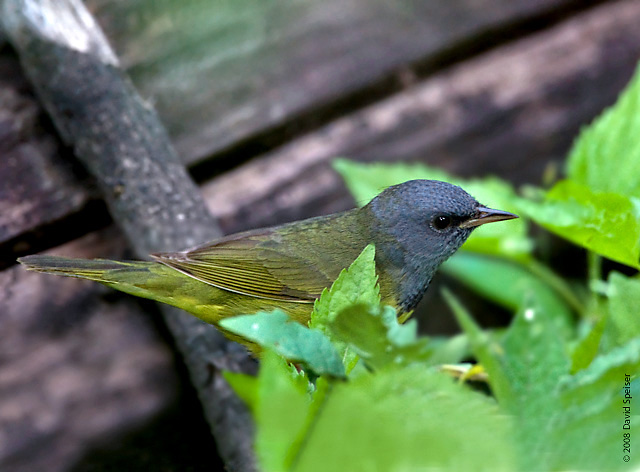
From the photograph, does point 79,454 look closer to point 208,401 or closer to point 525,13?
point 208,401

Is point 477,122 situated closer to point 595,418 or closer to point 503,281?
point 503,281

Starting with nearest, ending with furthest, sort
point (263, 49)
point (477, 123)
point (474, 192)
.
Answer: point (474, 192) → point (263, 49) → point (477, 123)

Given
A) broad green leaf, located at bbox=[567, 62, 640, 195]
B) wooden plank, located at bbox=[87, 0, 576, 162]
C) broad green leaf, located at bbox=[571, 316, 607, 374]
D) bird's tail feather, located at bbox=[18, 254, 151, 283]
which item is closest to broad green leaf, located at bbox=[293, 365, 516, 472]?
broad green leaf, located at bbox=[571, 316, 607, 374]

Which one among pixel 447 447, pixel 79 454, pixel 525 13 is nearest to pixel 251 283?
pixel 79 454

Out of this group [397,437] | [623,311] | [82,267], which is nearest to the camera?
[397,437]

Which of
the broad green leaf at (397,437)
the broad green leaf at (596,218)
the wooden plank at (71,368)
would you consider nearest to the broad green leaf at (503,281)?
the broad green leaf at (596,218)

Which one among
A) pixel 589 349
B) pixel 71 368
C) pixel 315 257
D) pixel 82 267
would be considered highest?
pixel 82 267

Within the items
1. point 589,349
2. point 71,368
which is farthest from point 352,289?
point 71,368

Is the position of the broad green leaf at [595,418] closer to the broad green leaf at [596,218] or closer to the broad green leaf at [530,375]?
the broad green leaf at [530,375]
